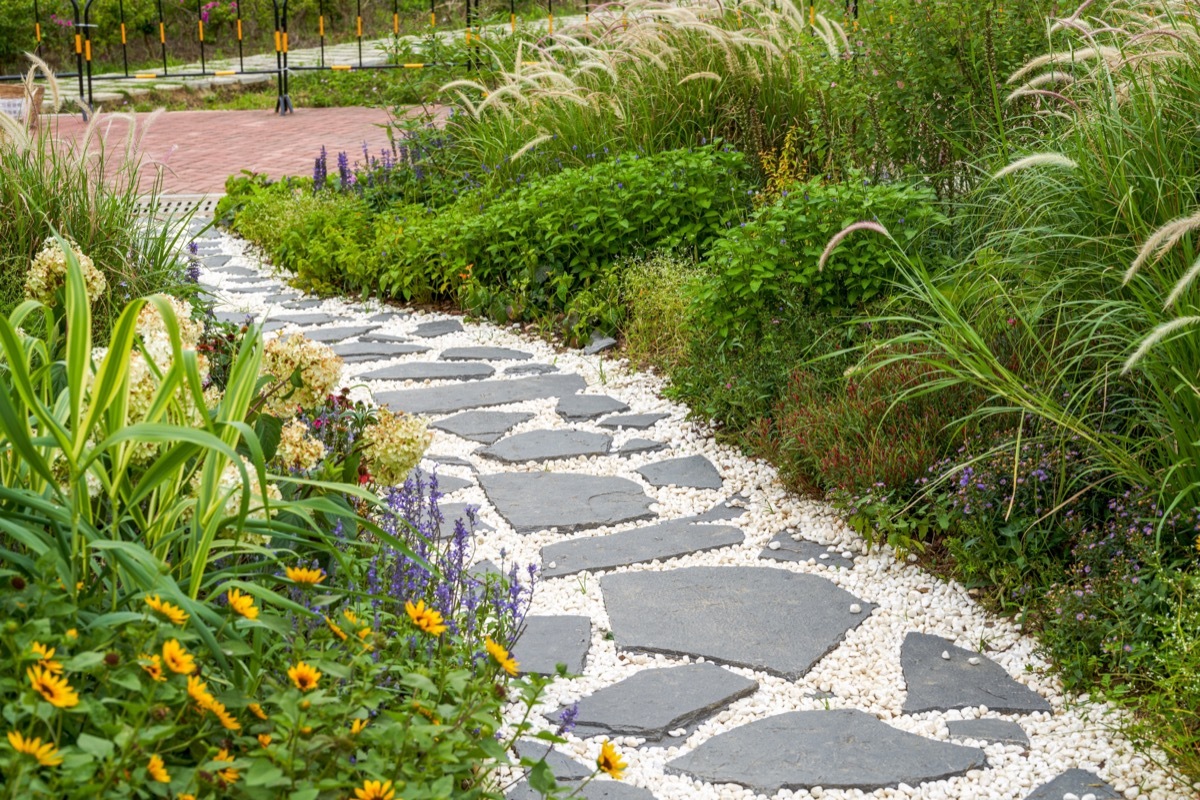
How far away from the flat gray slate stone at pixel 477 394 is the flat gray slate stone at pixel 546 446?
0.45 m

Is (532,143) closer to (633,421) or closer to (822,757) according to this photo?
(633,421)

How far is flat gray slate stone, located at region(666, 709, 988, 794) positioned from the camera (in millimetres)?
2688

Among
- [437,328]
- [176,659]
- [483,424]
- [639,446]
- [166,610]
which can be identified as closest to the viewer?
[176,659]

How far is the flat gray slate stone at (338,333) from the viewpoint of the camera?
6.48 metres

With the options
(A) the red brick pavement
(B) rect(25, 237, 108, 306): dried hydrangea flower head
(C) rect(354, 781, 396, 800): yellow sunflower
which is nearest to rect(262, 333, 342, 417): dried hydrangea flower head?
(B) rect(25, 237, 108, 306): dried hydrangea flower head

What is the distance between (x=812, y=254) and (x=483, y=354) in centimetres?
202

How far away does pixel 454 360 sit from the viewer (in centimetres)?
614

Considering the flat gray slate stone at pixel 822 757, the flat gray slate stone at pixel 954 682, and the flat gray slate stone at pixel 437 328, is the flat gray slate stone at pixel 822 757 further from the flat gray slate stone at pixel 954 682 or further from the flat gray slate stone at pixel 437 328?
the flat gray slate stone at pixel 437 328

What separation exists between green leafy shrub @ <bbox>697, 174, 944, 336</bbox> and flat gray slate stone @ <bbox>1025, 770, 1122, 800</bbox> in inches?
92.8

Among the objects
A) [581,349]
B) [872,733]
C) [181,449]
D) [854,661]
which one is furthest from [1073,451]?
[581,349]

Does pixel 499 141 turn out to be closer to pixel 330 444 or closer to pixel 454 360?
pixel 454 360

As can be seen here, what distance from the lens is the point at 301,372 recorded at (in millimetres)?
2918

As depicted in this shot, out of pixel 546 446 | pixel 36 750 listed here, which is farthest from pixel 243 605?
pixel 546 446

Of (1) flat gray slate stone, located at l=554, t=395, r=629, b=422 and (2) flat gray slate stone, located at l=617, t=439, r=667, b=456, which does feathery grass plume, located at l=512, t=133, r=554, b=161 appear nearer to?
(1) flat gray slate stone, located at l=554, t=395, r=629, b=422
